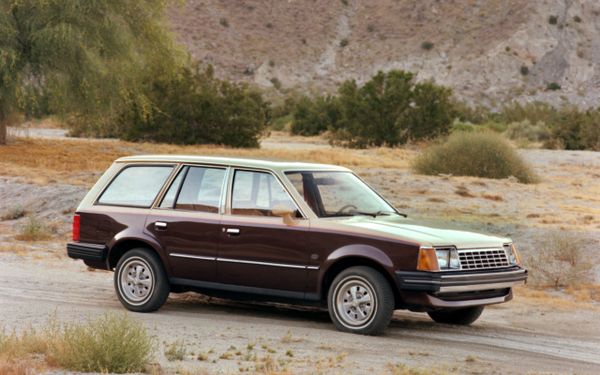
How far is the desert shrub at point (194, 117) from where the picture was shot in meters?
43.4

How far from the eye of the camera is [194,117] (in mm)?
43719

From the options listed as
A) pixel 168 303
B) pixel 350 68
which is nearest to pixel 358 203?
pixel 168 303

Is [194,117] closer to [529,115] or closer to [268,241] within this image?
[529,115]

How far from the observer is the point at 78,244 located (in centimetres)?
1185

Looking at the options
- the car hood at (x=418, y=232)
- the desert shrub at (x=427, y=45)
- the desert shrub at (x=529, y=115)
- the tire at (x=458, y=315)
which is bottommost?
the tire at (x=458, y=315)

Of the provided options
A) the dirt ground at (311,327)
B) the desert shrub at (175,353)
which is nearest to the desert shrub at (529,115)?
the dirt ground at (311,327)

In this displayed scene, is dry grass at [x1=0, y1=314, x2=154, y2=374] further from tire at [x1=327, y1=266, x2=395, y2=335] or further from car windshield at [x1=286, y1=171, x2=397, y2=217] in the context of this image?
car windshield at [x1=286, y1=171, x2=397, y2=217]

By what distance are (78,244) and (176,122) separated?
104 feet

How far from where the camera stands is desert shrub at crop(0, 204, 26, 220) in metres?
21.3

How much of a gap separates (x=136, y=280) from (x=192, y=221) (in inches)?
36.6

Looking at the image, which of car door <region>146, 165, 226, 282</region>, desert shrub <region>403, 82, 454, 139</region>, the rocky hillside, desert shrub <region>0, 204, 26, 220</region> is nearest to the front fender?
car door <region>146, 165, 226, 282</region>

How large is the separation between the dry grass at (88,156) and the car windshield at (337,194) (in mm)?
12718

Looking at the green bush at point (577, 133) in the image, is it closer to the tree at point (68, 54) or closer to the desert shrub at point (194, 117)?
the desert shrub at point (194, 117)

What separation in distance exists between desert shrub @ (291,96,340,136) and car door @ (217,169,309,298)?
164 feet
